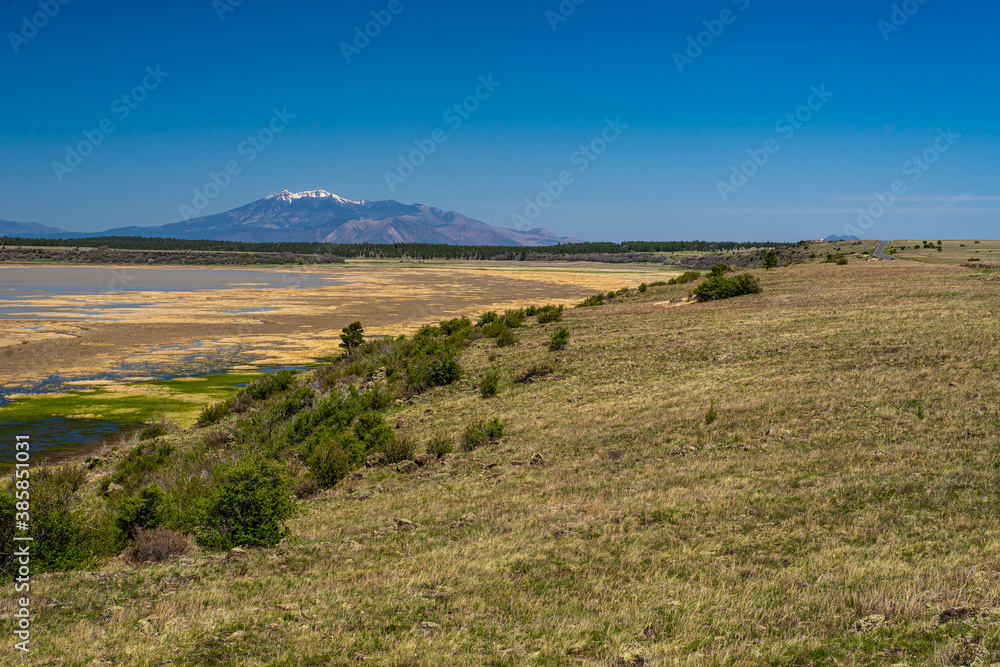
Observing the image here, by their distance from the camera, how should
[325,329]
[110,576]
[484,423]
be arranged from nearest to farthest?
[110,576] < [484,423] < [325,329]

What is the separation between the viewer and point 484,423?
19188 millimetres

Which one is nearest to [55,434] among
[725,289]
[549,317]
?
[549,317]

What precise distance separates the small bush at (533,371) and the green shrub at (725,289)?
1831 centimetres

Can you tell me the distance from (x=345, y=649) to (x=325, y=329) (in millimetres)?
47997

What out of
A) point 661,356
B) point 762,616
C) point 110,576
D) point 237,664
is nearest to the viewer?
point 237,664

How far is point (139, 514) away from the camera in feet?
39.0

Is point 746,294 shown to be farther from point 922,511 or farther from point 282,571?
point 282,571

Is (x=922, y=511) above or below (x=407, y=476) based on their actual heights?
above

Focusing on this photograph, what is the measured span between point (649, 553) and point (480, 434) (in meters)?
8.87

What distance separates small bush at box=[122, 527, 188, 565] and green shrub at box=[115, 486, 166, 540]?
2.61 ft

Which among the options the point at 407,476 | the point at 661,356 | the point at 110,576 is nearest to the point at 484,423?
the point at 407,476

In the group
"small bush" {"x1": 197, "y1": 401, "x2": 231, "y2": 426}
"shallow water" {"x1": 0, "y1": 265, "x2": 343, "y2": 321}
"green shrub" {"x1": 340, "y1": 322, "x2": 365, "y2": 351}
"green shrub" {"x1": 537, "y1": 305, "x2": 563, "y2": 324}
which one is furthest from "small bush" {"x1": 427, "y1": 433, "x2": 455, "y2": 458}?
"shallow water" {"x1": 0, "y1": 265, "x2": 343, "y2": 321}

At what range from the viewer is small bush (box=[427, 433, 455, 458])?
1706cm

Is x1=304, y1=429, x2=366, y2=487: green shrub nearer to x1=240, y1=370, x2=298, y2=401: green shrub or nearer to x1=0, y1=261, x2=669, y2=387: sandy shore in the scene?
x1=240, y1=370, x2=298, y2=401: green shrub
